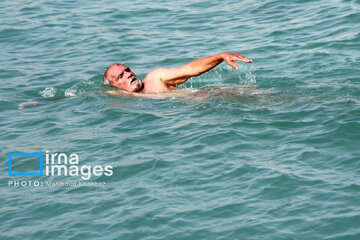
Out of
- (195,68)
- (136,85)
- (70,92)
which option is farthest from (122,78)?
(195,68)

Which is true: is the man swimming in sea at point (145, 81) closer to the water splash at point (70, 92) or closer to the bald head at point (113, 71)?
the bald head at point (113, 71)

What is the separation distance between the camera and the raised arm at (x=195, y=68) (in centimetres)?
792

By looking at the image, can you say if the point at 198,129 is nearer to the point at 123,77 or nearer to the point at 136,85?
the point at 136,85

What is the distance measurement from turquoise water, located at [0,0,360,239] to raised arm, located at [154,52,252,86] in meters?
0.38

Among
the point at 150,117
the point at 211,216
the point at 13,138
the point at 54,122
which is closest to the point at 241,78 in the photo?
the point at 150,117

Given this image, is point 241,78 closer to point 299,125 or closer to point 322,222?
point 299,125

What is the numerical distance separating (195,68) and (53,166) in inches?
102

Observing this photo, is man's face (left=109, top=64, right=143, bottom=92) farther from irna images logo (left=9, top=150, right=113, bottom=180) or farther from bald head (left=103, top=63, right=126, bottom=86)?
irna images logo (left=9, top=150, right=113, bottom=180)

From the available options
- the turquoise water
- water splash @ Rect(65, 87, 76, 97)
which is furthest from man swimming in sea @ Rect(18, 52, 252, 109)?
water splash @ Rect(65, 87, 76, 97)

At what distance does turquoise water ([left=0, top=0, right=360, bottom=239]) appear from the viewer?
580 cm

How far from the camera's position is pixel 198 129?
791 centimetres

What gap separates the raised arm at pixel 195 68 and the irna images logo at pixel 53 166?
2.20m

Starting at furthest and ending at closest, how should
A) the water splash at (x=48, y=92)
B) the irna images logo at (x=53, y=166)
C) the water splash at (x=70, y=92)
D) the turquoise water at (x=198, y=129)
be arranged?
the water splash at (x=48, y=92), the water splash at (x=70, y=92), the irna images logo at (x=53, y=166), the turquoise water at (x=198, y=129)

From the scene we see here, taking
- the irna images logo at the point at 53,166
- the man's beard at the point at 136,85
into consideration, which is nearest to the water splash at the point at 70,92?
the man's beard at the point at 136,85
